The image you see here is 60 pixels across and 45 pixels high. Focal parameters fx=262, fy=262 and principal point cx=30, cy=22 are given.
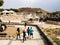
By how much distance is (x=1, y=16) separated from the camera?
89562 millimetres

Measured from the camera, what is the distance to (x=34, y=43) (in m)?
25.0

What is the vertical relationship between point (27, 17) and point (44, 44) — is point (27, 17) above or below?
below

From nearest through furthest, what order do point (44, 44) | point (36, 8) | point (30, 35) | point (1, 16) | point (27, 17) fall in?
point (44, 44) < point (30, 35) < point (1, 16) < point (27, 17) < point (36, 8)

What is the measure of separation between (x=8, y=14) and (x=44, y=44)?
66.7 meters

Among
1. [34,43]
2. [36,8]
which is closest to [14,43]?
[34,43]

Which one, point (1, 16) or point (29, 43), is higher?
point (29, 43)

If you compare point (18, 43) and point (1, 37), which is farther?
point (1, 37)

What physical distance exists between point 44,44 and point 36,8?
110586mm

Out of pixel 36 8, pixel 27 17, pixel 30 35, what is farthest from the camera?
pixel 36 8

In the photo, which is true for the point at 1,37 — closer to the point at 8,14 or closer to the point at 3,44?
the point at 3,44

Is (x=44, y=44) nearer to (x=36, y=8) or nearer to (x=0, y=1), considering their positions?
(x=0, y=1)

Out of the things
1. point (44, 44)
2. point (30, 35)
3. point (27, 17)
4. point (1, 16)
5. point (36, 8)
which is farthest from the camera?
point (36, 8)

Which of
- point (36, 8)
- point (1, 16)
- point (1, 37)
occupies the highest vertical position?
point (1, 37)

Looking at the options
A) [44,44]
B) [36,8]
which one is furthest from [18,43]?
[36,8]
